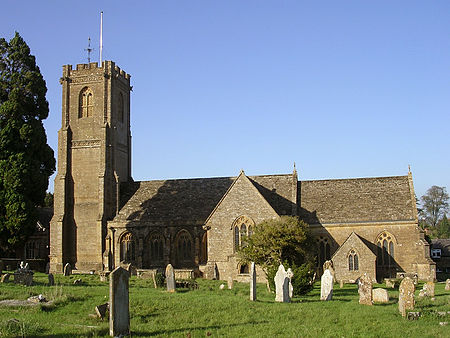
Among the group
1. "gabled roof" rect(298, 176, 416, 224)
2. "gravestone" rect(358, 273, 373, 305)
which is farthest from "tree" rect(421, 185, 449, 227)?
"gravestone" rect(358, 273, 373, 305)

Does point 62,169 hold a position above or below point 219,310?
above

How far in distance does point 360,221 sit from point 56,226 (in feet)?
86.0

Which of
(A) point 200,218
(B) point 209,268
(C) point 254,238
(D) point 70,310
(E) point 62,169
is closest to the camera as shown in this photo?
(D) point 70,310

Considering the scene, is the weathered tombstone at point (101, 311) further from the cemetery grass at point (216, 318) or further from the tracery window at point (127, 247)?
the tracery window at point (127, 247)

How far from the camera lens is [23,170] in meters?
39.4

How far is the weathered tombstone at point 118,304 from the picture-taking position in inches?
625

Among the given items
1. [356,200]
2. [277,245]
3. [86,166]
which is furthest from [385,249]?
[86,166]

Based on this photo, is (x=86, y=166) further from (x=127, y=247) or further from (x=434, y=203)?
(x=434, y=203)

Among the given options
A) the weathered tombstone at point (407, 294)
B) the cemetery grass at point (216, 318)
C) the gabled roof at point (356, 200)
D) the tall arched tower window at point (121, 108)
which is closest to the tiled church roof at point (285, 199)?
the gabled roof at point (356, 200)

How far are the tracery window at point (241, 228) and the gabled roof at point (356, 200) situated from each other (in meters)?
5.25

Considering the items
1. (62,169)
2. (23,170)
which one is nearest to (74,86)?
(62,169)

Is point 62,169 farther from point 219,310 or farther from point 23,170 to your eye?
point 219,310

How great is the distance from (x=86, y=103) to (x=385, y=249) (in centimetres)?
2948

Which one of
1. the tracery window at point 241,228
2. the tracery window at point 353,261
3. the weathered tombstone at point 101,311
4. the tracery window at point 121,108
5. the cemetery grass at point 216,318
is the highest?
the tracery window at point 121,108
